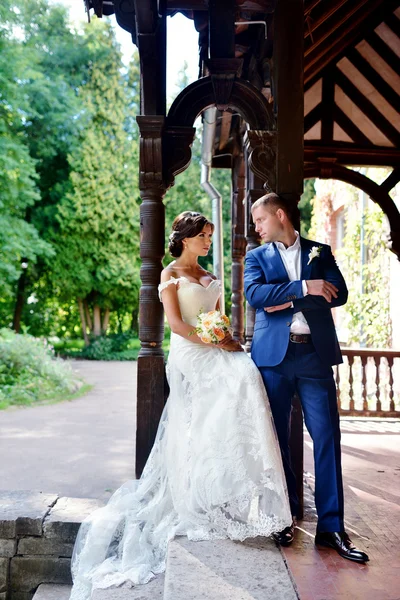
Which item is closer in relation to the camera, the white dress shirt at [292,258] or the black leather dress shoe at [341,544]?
the black leather dress shoe at [341,544]

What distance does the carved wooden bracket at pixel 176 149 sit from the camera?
4.24 meters

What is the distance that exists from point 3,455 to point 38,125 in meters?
16.4

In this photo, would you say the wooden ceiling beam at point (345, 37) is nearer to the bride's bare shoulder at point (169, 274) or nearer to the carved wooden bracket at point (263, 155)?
the carved wooden bracket at point (263, 155)

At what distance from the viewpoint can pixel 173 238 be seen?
3904 mm

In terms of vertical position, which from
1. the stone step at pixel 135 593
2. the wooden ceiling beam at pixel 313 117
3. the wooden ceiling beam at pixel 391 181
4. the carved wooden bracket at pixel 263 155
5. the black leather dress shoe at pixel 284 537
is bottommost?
the stone step at pixel 135 593

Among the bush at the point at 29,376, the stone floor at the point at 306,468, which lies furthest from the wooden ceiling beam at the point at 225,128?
the bush at the point at 29,376

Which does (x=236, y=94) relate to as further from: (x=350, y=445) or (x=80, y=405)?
(x=80, y=405)

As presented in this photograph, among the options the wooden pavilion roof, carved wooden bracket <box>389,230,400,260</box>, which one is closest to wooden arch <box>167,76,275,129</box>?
the wooden pavilion roof

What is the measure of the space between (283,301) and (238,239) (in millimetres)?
5189

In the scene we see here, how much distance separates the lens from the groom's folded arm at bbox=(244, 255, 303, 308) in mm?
3229

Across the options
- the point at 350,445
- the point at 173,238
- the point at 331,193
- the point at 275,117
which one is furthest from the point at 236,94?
the point at 331,193

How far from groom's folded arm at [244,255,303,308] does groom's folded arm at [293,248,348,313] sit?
0.07 m

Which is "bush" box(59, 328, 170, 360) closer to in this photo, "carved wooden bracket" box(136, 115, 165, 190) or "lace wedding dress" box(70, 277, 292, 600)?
"carved wooden bracket" box(136, 115, 165, 190)

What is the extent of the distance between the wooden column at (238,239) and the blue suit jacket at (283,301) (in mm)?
4921
